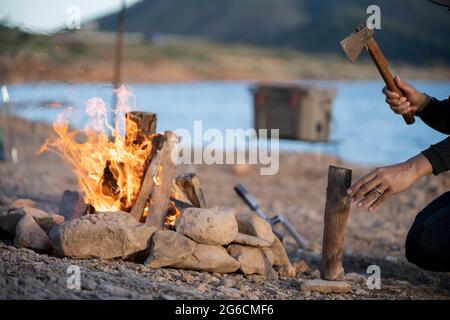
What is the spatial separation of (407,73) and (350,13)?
128 ft

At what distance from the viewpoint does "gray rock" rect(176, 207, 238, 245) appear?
446 cm

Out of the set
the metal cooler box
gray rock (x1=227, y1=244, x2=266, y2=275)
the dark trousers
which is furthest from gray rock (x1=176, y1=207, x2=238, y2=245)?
the metal cooler box

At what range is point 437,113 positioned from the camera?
4281 mm

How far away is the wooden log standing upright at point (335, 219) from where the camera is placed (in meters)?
4.16

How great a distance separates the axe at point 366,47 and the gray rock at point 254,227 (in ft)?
4.88

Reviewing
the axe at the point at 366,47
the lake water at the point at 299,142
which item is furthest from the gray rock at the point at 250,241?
the lake water at the point at 299,142

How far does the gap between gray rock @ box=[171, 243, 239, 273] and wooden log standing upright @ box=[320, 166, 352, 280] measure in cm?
63

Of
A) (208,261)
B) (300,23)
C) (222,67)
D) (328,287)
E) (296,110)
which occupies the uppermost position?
(300,23)

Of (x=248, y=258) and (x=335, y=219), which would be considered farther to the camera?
(x=248, y=258)

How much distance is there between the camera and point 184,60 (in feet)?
171

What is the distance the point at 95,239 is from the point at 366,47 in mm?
2121

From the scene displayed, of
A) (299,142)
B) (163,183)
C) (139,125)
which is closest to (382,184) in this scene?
(163,183)

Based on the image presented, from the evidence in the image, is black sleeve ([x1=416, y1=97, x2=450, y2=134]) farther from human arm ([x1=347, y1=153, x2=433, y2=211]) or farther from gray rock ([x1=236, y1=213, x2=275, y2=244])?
gray rock ([x1=236, y1=213, x2=275, y2=244])

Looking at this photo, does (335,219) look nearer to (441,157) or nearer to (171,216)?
(441,157)
